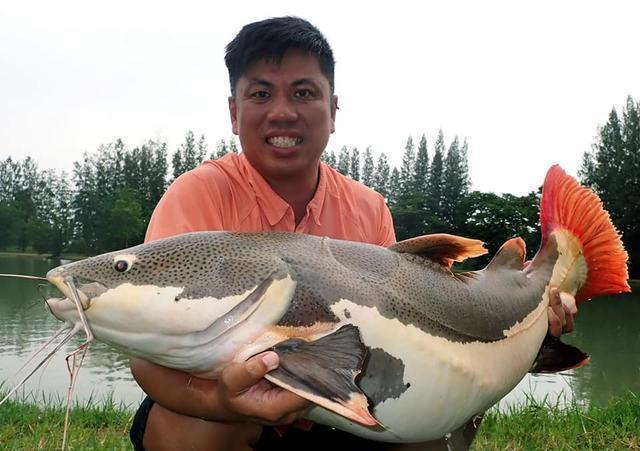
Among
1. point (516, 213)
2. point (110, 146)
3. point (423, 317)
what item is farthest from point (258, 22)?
point (110, 146)

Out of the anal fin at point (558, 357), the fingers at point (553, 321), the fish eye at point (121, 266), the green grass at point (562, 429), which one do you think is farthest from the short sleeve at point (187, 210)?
the green grass at point (562, 429)

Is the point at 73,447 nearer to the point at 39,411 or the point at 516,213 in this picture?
the point at 39,411

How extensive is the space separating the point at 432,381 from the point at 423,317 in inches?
9.3

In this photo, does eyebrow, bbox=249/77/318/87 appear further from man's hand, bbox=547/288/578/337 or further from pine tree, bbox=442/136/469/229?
pine tree, bbox=442/136/469/229

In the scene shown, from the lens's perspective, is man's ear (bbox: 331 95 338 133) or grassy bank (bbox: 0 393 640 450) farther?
grassy bank (bbox: 0 393 640 450)

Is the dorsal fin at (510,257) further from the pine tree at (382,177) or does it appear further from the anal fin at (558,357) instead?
the pine tree at (382,177)

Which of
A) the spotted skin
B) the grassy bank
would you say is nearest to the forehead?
the spotted skin

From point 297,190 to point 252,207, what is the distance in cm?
29

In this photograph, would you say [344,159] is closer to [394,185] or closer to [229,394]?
[394,185]

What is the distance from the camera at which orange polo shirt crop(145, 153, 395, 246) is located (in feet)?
8.92

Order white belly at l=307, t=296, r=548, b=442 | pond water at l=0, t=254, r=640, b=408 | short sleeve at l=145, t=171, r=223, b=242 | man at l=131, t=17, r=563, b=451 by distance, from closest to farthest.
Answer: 1. white belly at l=307, t=296, r=548, b=442
2. man at l=131, t=17, r=563, b=451
3. short sleeve at l=145, t=171, r=223, b=242
4. pond water at l=0, t=254, r=640, b=408

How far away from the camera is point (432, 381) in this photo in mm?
2281

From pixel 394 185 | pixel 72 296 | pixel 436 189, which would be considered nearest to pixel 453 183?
pixel 436 189

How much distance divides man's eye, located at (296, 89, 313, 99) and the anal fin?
68.2 inches
